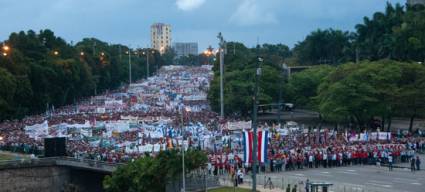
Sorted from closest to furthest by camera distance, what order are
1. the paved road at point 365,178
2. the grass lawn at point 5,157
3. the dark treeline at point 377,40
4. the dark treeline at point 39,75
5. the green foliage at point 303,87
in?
1. the paved road at point 365,178
2. the grass lawn at point 5,157
3. the dark treeline at point 39,75
4. the green foliage at point 303,87
5. the dark treeline at point 377,40

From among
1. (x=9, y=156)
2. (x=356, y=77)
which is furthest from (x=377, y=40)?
(x=9, y=156)

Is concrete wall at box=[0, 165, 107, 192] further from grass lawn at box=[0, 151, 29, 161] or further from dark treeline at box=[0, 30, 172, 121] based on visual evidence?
dark treeline at box=[0, 30, 172, 121]

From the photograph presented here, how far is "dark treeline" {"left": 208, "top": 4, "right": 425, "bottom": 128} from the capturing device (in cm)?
7469

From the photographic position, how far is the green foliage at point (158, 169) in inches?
1613

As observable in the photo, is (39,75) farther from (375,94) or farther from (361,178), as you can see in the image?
(361,178)

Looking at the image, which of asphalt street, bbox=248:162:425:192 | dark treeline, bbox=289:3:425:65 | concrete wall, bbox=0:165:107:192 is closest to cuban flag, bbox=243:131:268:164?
asphalt street, bbox=248:162:425:192

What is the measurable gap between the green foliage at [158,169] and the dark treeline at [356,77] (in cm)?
1221

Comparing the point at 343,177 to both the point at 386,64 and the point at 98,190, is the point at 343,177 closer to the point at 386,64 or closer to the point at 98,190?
the point at 98,190

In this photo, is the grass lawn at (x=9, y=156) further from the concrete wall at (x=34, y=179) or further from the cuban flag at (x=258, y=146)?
the cuban flag at (x=258, y=146)

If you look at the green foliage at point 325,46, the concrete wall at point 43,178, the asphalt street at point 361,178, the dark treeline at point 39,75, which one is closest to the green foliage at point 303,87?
the dark treeline at point 39,75

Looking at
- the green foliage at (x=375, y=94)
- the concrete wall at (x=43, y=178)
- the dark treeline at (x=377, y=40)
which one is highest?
the dark treeline at (x=377, y=40)

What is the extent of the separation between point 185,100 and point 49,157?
182 ft

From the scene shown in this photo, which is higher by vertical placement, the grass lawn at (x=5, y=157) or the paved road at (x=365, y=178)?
the grass lawn at (x=5, y=157)

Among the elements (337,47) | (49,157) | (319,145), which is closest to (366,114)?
(319,145)
